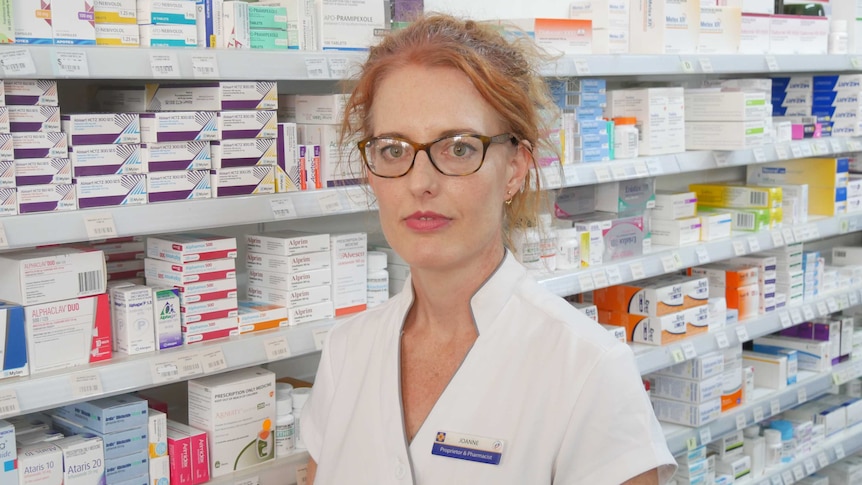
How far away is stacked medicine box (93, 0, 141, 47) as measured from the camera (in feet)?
7.54

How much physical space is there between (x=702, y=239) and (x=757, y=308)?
45cm

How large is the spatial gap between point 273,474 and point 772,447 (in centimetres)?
255

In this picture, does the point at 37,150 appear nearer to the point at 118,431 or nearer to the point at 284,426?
the point at 118,431

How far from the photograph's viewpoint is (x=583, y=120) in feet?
11.2

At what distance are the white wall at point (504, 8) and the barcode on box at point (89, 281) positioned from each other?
1.67 meters

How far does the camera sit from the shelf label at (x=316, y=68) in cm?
259

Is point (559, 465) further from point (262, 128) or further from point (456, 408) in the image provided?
point (262, 128)

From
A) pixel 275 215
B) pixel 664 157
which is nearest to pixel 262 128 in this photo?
pixel 275 215

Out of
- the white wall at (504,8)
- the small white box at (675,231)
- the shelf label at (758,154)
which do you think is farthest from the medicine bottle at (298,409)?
the shelf label at (758,154)

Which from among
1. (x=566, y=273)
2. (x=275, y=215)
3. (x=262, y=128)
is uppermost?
(x=262, y=128)

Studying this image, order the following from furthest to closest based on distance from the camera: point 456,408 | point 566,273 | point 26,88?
point 566,273 < point 26,88 < point 456,408

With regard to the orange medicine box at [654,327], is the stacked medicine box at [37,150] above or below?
above

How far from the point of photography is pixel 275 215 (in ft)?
8.47

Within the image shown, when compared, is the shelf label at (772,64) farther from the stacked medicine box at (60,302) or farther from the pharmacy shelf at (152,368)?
the stacked medicine box at (60,302)
